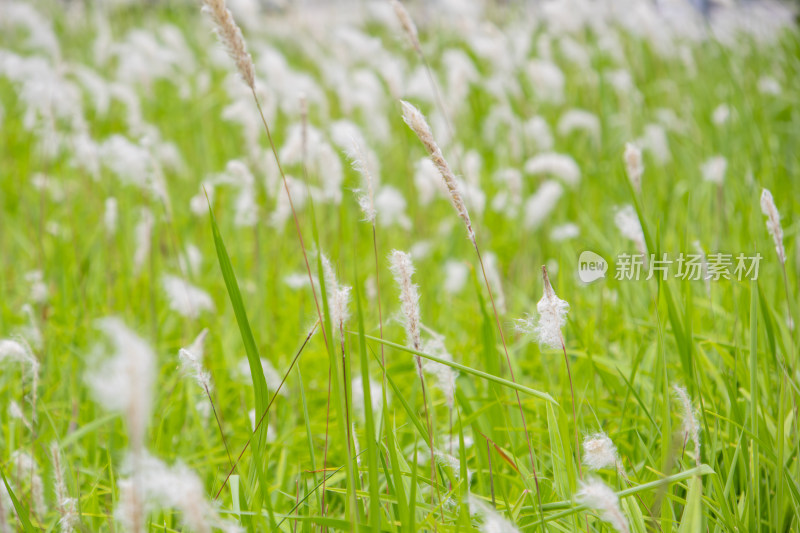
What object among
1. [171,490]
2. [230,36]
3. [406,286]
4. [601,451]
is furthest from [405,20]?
[171,490]

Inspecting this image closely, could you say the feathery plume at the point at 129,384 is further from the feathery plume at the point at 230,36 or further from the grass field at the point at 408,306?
the feathery plume at the point at 230,36

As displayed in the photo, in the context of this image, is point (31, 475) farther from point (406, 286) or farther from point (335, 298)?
point (406, 286)

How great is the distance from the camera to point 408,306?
0.97m

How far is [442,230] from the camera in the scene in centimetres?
312

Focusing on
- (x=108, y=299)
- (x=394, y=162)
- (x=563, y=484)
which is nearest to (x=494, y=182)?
(x=394, y=162)

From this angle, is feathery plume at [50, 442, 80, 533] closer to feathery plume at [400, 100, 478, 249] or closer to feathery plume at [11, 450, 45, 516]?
feathery plume at [11, 450, 45, 516]

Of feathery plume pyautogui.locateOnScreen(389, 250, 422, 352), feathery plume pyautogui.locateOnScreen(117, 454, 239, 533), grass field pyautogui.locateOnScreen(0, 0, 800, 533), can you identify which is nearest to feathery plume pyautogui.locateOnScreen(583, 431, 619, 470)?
grass field pyautogui.locateOnScreen(0, 0, 800, 533)

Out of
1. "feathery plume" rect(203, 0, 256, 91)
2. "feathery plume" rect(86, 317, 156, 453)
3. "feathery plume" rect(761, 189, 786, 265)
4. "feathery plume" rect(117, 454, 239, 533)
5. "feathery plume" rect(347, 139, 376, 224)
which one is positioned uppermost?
"feathery plume" rect(203, 0, 256, 91)

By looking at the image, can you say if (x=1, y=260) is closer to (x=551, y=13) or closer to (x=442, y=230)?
(x=442, y=230)

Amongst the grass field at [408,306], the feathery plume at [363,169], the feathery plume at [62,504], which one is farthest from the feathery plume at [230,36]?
the feathery plume at [62,504]

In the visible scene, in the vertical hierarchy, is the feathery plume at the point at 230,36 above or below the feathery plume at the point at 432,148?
above

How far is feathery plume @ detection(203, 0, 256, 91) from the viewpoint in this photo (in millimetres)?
886

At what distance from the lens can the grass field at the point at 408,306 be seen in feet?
3.22

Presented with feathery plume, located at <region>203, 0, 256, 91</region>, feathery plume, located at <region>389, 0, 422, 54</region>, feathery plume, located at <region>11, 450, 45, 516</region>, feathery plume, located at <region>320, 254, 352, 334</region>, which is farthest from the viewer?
feathery plume, located at <region>389, 0, 422, 54</region>
